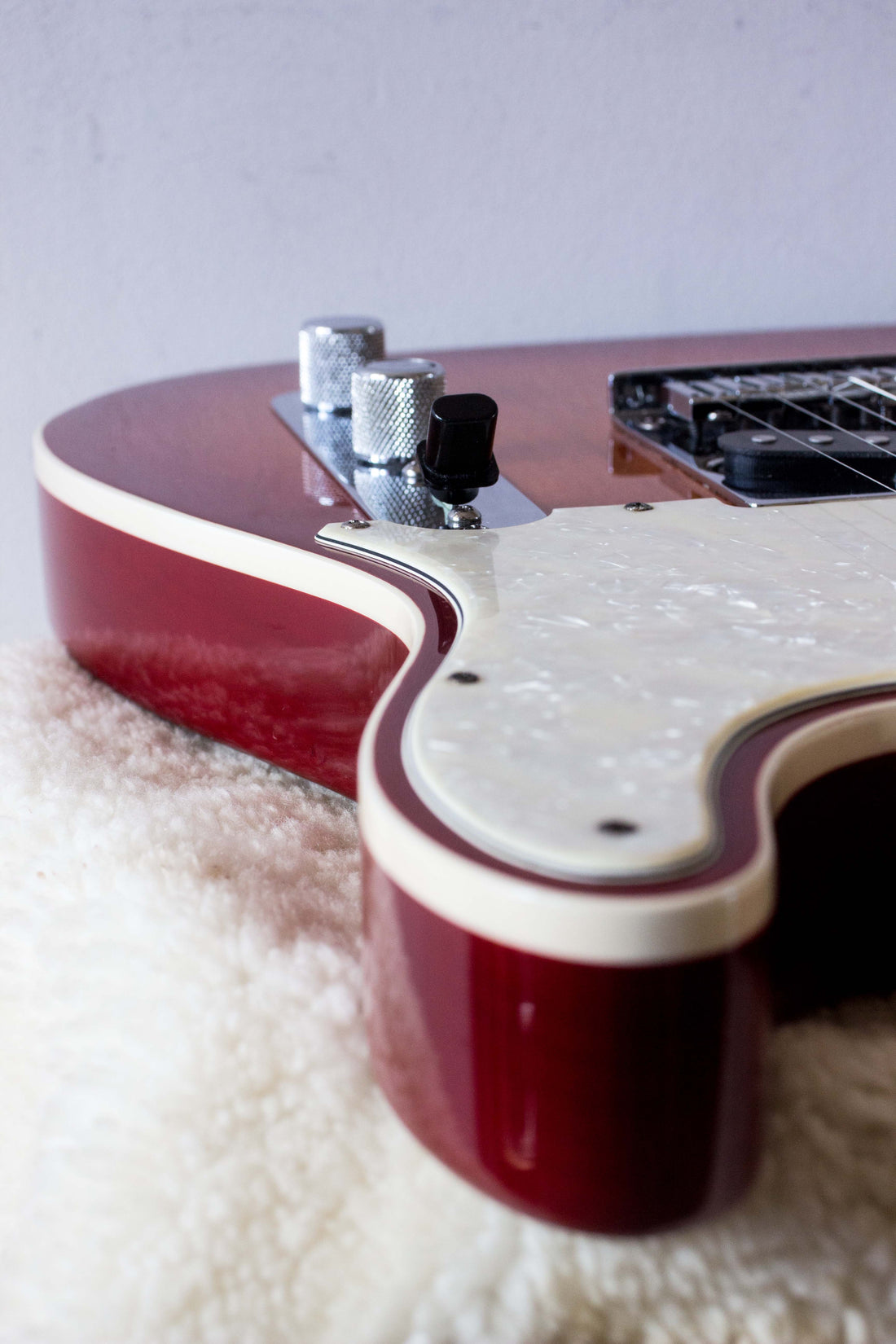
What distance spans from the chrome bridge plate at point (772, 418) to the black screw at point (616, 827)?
351 millimetres

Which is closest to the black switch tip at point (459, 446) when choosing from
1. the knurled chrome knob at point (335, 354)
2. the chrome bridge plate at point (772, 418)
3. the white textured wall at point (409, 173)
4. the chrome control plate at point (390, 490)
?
the chrome control plate at point (390, 490)

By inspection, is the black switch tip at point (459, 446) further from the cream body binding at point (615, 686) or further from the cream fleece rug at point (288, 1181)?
the cream fleece rug at point (288, 1181)

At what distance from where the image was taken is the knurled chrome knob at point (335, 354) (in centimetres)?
92

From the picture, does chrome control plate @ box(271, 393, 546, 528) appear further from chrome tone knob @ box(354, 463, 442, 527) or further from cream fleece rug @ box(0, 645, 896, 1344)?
cream fleece rug @ box(0, 645, 896, 1344)

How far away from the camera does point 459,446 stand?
0.66 metres

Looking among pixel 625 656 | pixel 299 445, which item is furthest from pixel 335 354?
pixel 625 656

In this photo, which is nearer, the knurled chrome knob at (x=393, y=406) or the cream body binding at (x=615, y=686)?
the cream body binding at (x=615, y=686)

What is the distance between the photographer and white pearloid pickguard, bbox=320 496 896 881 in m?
0.35

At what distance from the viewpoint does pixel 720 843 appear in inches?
13.3

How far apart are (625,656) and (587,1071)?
0.53 feet

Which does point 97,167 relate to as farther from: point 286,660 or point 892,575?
point 892,575

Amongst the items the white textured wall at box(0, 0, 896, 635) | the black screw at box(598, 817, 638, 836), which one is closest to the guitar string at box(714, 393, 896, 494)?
the black screw at box(598, 817, 638, 836)

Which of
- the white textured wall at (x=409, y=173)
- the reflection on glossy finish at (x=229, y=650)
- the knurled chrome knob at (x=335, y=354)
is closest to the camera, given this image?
the reflection on glossy finish at (x=229, y=650)

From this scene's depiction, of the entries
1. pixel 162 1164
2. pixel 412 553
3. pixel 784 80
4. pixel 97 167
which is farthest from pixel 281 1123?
pixel 784 80
